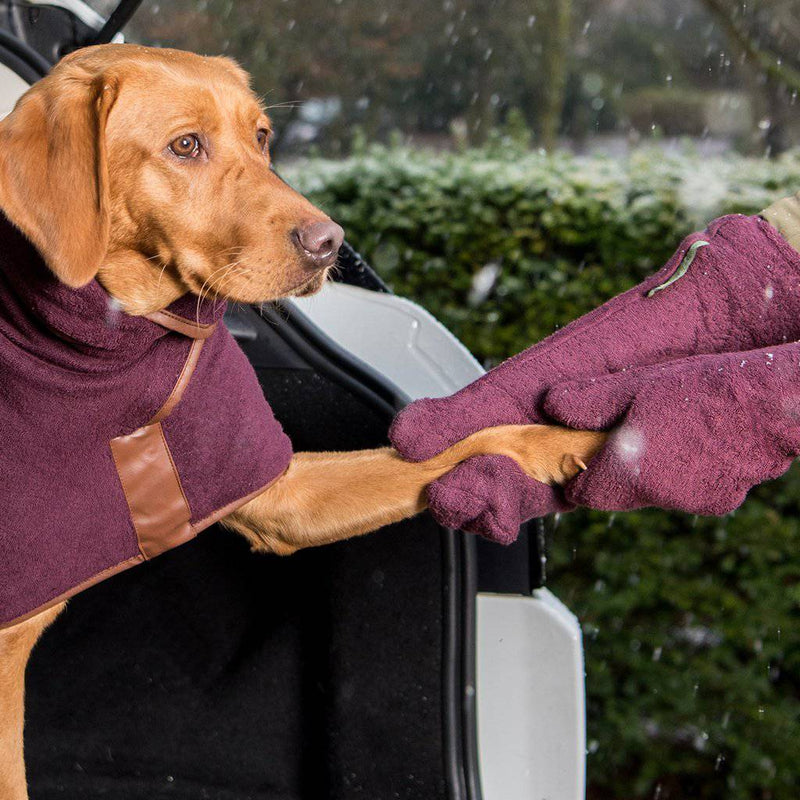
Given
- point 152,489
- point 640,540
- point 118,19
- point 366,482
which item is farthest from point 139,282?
point 640,540

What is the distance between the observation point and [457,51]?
7.62 meters

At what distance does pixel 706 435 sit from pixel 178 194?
Result: 0.83 metres

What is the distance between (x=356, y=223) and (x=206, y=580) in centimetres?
238

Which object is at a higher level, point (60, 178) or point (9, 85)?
point (60, 178)

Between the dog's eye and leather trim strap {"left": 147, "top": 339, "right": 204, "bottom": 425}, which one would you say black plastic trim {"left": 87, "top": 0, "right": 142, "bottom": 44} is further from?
leather trim strap {"left": 147, "top": 339, "right": 204, "bottom": 425}

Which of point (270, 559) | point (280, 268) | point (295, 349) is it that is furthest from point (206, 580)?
point (280, 268)

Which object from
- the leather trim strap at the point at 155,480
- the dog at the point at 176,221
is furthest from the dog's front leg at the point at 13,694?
the leather trim strap at the point at 155,480

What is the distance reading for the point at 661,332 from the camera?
4.93 feet

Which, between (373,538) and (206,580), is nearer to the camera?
(373,538)

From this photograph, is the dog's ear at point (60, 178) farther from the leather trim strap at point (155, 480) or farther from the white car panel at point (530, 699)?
the white car panel at point (530, 699)

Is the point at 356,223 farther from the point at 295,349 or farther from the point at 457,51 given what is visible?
the point at 457,51

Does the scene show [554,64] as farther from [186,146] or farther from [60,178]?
[60,178]

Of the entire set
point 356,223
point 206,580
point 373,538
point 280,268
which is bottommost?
point 356,223

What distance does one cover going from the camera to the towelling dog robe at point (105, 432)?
1.37 metres
